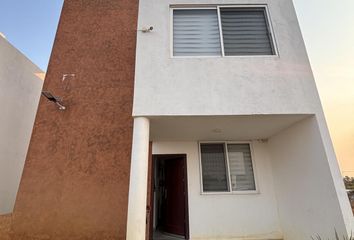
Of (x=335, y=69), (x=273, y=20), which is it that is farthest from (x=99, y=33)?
(x=335, y=69)

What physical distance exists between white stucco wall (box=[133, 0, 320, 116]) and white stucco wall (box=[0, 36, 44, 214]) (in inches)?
201

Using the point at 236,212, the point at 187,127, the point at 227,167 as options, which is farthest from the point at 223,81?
the point at 236,212

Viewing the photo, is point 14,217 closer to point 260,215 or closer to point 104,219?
point 104,219

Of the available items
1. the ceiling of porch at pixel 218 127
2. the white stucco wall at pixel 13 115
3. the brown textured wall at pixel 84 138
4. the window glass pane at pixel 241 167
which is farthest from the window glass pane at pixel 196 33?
the white stucco wall at pixel 13 115

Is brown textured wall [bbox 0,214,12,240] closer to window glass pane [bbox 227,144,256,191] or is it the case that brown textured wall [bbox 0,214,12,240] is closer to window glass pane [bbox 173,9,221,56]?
window glass pane [bbox 173,9,221,56]

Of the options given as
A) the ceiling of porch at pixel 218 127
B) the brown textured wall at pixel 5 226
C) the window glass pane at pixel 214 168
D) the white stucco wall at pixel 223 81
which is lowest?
the brown textured wall at pixel 5 226

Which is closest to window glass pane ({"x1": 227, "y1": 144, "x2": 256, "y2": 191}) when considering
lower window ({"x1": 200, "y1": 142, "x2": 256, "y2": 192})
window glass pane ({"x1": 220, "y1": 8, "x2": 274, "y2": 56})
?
lower window ({"x1": 200, "y1": 142, "x2": 256, "y2": 192})

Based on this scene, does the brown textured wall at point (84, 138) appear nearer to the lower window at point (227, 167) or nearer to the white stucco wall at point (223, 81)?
the white stucco wall at point (223, 81)

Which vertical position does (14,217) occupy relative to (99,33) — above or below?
below

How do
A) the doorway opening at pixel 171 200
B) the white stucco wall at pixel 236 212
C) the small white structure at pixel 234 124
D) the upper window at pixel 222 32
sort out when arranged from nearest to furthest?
the small white structure at pixel 234 124, the upper window at pixel 222 32, the white stucco wall at pixel 236 212, the doorway opening at pixel 171 200

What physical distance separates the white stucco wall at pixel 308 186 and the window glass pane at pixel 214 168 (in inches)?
60.0

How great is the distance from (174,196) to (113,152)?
292cm

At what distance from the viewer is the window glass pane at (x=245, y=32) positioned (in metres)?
4.41

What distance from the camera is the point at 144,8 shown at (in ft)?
15.4
